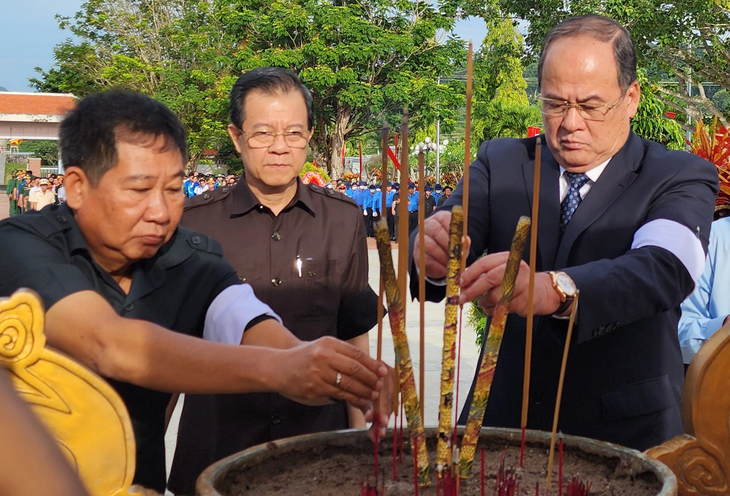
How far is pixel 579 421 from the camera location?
188 centimetres

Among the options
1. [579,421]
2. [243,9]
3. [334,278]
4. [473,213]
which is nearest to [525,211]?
[473,213]

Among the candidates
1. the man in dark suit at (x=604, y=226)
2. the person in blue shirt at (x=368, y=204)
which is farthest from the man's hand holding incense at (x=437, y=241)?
the person in blue shirt at (x=368, y=204)

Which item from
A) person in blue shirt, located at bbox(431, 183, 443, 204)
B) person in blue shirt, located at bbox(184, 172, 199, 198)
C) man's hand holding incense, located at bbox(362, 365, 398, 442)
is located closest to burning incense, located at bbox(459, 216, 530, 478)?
man's hand holding incense, located at bbox(362, 365, 398, 442)

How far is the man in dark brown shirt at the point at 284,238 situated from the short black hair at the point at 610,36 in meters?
0.82

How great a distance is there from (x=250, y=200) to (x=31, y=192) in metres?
19.8

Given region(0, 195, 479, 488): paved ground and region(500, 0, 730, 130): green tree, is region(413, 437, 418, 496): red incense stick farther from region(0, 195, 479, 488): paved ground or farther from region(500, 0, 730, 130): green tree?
region(500, 0, 730, 130): green tree

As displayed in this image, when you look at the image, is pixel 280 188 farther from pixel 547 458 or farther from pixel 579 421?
pixel 547 458

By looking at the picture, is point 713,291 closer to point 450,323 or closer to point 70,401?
point 450,323

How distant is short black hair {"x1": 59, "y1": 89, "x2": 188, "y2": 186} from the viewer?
5.07ft

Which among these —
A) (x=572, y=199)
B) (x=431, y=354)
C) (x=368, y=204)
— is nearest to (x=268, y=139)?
(x=572, y=199)

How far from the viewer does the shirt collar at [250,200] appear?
8.12 feet

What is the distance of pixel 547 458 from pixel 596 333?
257mm

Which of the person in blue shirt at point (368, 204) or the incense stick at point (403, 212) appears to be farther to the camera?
the person in blue shirt at point (368, 204)

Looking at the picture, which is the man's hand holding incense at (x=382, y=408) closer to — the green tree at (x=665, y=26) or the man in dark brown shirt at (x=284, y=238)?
the man in dark brown shirt at (x=284, y=238)
